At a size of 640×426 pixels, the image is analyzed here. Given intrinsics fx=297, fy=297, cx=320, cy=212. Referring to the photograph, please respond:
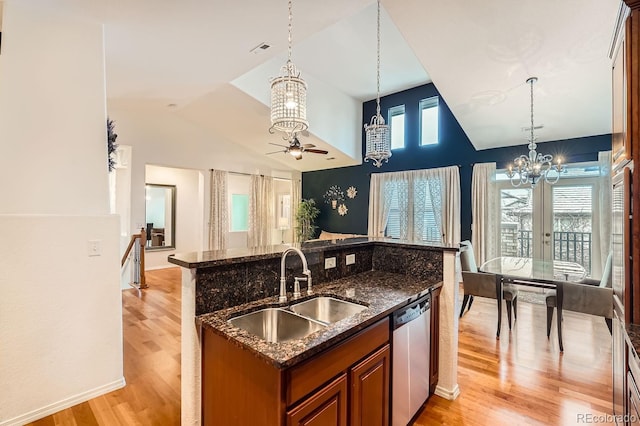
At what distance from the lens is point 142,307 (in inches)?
166

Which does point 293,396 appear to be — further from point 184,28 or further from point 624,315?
point 184,28

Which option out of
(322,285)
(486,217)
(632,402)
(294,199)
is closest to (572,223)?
(486,217)

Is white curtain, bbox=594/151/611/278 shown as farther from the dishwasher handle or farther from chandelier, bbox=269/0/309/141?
chandelier, bbox=269/0/309/141

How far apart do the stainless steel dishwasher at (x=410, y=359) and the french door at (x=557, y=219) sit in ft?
14.2

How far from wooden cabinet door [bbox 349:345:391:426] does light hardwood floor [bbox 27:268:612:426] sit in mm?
607

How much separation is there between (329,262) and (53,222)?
1.94 metres

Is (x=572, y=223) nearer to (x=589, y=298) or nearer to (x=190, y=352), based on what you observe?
(x=589, y=298)

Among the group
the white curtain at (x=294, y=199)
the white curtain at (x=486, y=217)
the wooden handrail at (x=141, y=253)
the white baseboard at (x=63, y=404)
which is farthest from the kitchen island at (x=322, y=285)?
Result: the white curtain at (x=294, y=199)

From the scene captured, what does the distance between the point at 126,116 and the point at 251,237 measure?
3.74 meters

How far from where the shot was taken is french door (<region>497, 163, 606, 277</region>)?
4.70 m

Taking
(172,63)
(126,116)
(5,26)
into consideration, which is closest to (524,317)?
(172,63)

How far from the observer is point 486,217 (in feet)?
18.1

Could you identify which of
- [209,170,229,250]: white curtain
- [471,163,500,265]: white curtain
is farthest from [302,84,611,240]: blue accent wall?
[209,170,229,250]: white curtain

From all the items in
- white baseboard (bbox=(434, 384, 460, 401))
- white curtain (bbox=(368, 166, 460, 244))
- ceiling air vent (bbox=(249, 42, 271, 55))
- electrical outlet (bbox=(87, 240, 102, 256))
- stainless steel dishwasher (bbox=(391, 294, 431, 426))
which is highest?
ceiling air vent (bbox=(249, 42, 271, 55))
